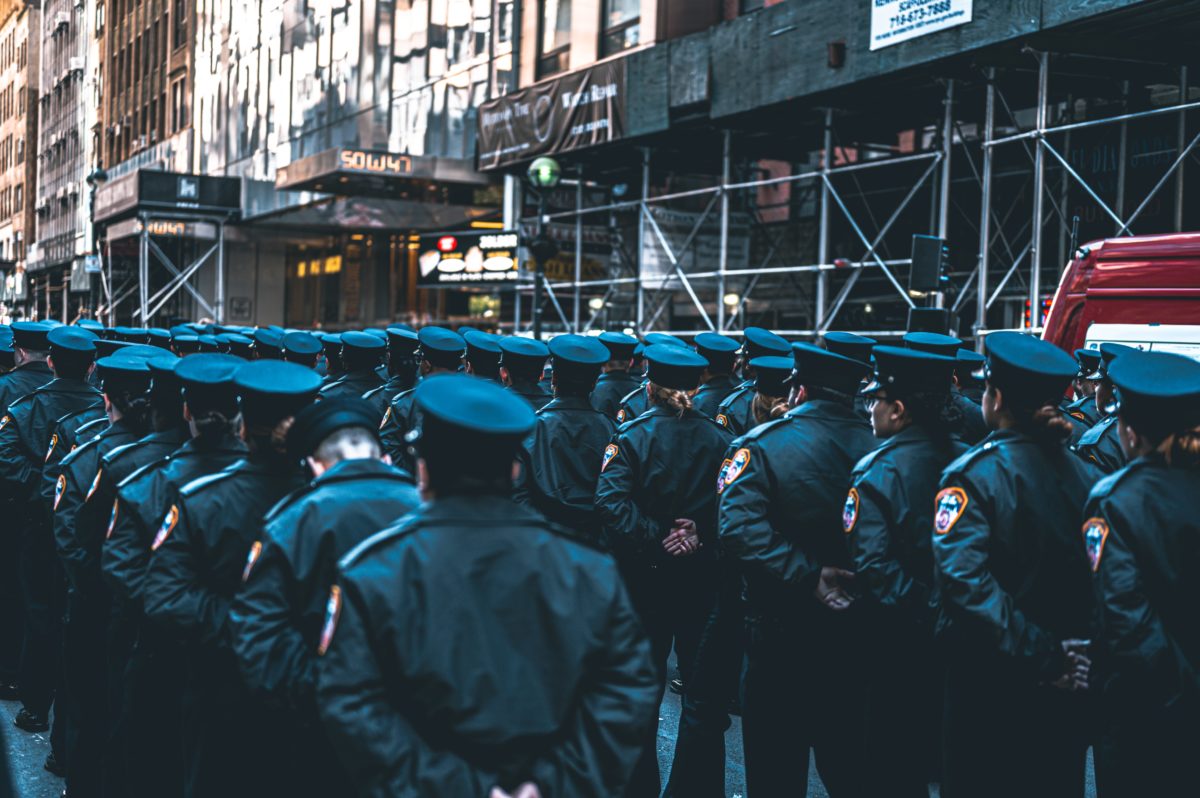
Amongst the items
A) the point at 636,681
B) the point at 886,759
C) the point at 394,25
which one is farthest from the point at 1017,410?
the point at 394,25

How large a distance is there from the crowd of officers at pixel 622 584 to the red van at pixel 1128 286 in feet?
11.6

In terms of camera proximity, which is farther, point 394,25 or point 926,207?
point 394,25

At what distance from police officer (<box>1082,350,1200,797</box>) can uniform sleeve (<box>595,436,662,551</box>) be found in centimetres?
237

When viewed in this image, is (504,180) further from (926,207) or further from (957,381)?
(957,381)

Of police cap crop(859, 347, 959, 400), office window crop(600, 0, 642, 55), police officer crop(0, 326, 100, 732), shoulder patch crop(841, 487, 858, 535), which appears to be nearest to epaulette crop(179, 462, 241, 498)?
shoulder patch crop(841, 487, 858, 535)

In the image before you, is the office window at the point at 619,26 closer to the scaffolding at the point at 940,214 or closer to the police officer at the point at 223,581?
the scaffolding at the point at 940,214

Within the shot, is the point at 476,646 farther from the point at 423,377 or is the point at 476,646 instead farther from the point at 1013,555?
the point at 423,377

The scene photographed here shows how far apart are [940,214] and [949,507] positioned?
37.6ft

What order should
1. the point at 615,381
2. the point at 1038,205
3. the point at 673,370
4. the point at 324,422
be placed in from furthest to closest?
1. the point at 1038,205
2. the point at 615,381
3. the point at 673,370
4. the point at 324,422

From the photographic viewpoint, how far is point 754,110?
55.7 ft

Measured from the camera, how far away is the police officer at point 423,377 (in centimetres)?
810

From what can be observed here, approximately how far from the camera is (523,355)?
24.5 feet

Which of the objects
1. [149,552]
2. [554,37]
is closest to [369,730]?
[149,552]

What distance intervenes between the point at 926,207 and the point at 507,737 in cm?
1674
